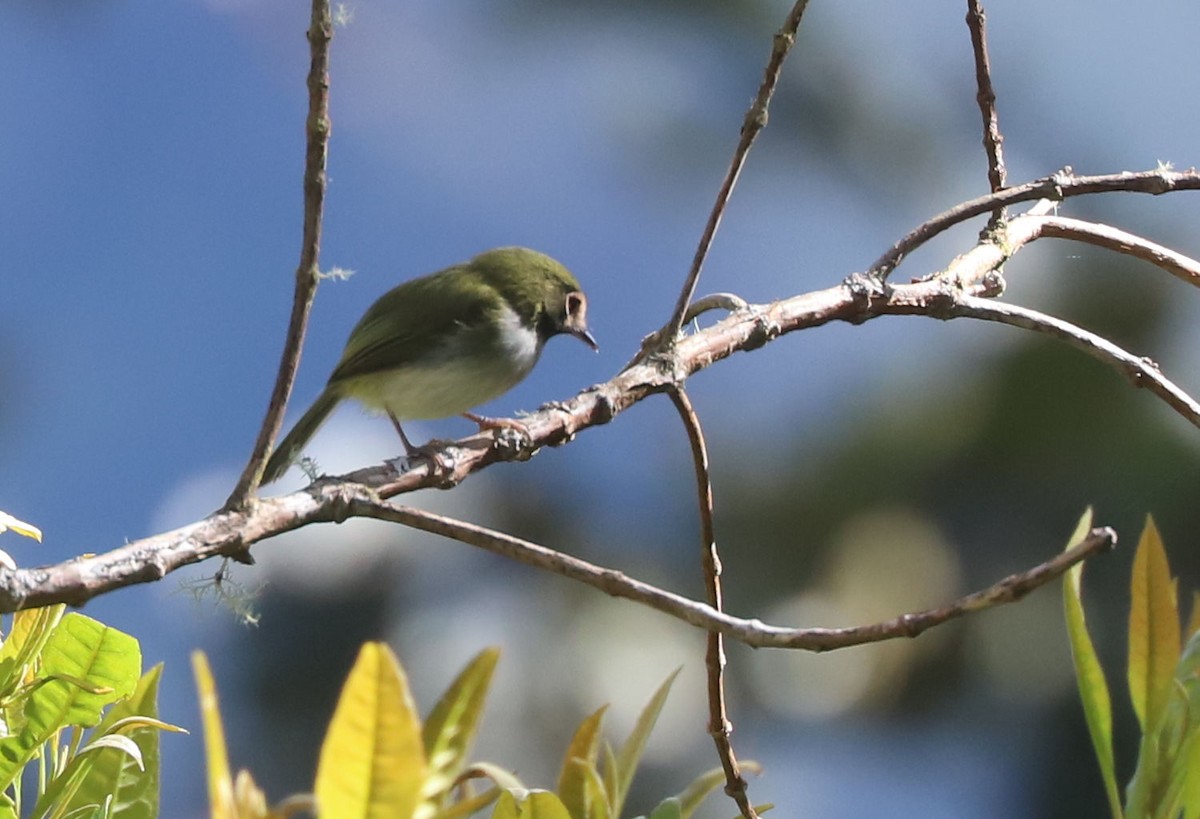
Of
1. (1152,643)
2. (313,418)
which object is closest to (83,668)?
(1152,643)

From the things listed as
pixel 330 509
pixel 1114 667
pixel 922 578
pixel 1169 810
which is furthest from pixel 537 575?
pixel 1169 810

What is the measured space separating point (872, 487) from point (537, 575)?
175cm

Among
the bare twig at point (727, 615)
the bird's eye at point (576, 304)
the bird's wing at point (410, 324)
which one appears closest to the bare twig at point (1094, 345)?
the bare twig at point (727, 615)

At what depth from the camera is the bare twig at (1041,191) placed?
1.73 meters

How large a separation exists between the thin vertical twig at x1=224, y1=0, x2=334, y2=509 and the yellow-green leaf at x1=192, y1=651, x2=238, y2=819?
1.19 feet

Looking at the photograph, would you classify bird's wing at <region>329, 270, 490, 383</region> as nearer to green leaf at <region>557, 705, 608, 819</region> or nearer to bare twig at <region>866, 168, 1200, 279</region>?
bare twig at <region>866, 168, 1200, 279</region>

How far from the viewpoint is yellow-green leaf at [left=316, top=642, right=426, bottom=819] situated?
567 mm

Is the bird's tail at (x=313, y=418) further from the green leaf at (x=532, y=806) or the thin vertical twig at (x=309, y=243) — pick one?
the green leaf at (x=532, y=806)

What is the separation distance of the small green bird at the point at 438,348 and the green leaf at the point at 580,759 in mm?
1691

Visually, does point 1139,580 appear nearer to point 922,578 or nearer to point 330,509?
point 330,509

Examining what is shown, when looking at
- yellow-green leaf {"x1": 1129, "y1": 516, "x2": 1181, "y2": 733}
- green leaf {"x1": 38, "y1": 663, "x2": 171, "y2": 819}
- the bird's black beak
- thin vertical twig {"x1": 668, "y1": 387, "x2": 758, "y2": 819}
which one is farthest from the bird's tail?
yellow-green leaf {"x1": 1129, "y1": 516, "x2": 1181, "y2": 733}

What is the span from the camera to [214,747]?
71cm

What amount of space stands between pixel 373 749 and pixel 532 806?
0.85ft

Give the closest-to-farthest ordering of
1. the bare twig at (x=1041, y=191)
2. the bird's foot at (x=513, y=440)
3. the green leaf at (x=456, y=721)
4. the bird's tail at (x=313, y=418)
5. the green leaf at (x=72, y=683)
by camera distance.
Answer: the green leaf at (x=456, y=721) → the green leaf at (x=72, y=683) → the bird's foot at (x=513, y=440) → the bare twig at (x=1041, y=191) → the bird's tail at (x=313, y=418)
